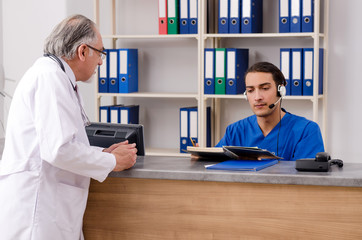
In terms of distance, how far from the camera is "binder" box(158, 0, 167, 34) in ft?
13.3

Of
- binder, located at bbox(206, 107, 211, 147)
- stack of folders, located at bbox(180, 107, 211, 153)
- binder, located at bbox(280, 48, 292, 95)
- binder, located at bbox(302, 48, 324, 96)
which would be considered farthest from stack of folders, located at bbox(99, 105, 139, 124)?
binder, located at bbox(302, 48, 324, 96)

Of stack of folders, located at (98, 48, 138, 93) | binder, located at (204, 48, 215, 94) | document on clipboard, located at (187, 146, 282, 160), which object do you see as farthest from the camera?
stack of folders, located at (98, 48, 138, 93)

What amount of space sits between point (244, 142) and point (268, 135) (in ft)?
0.53

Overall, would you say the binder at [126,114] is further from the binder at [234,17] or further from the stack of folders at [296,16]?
the stack of folders at [296,16]

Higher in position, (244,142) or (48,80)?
(48,80)

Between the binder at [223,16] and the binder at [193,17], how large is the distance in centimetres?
18

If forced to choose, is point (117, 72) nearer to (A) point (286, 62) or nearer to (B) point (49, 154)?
(A) point (286, 62)

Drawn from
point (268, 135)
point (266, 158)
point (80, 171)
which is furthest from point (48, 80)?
point (268, 135)

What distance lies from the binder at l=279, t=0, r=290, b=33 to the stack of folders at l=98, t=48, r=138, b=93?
44.5 inches

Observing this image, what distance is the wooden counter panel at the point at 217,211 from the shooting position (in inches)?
75.7

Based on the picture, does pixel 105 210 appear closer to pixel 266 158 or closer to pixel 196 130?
pixel 266 158

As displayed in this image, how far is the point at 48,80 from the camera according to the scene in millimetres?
1852

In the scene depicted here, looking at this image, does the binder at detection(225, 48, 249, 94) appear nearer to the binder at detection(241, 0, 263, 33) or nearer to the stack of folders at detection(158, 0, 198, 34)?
the binder at detection(241, 0, 263, 33)

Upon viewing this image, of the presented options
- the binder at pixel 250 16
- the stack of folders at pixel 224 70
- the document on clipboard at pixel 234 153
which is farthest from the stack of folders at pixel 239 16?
the document on clipboard at pixel 234 153
